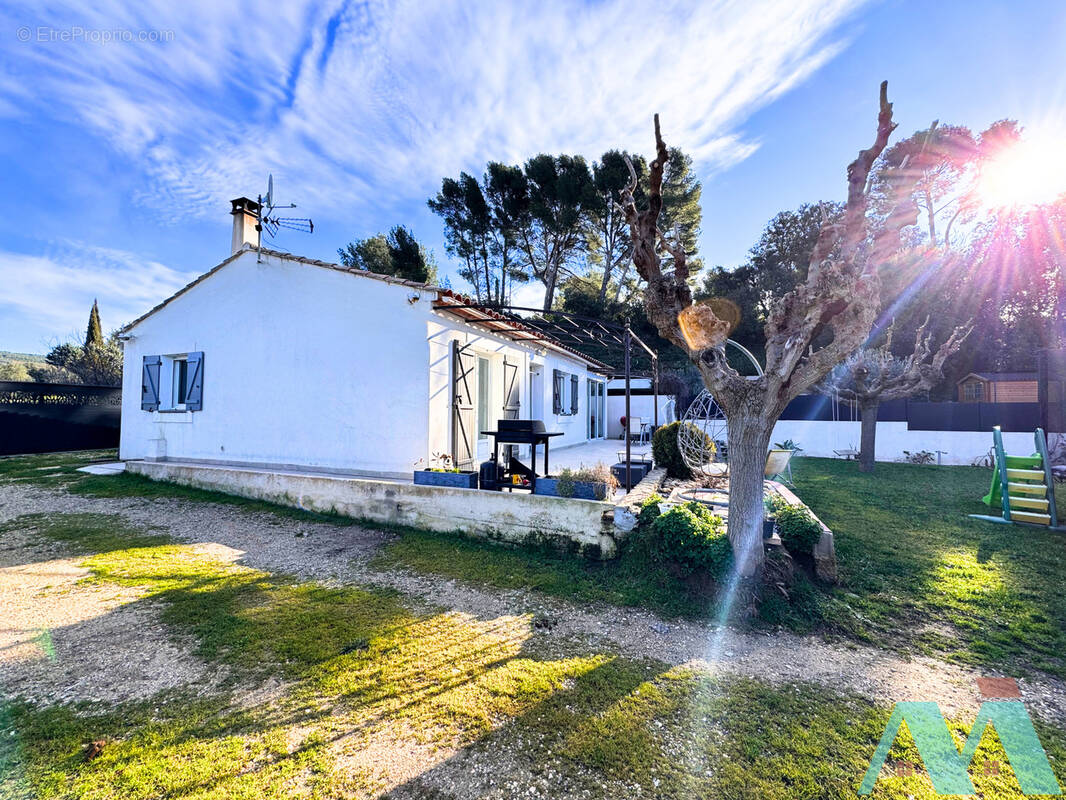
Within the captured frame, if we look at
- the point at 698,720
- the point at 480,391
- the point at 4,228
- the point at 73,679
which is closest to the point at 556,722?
the point at 698,720

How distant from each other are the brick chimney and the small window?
5582 millimetres

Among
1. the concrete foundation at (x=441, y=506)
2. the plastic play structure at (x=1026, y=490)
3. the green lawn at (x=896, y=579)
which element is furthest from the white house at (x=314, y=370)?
the plastic play structure at (x=1026, y=490)

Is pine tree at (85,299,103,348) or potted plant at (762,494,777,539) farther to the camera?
pine tree at (85,299,103,348)

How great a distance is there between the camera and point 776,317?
374 cm

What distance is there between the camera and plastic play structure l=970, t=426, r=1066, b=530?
6.10 metres

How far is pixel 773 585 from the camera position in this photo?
3.82 meters

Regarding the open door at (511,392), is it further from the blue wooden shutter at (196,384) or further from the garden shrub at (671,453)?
the blue wooden shutter at (196,384)

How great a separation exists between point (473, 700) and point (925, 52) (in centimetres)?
966

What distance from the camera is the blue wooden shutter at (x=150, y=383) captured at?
9727mm

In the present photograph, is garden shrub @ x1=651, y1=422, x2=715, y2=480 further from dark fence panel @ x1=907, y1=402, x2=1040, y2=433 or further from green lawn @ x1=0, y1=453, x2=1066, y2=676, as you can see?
dark fence panel @ x1=907, y1=402, x2=1040, y2=433

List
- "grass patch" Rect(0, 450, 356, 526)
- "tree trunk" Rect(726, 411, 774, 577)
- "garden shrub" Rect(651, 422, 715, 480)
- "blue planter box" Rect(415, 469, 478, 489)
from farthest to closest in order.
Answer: "garden shrub" Rect(651, 422, 715, 480), "grass patch" Rect(0, 450, 356, 526), "blue planter box" Rect(415, 469, 478, 489), "tree trunk" Rect(726, 411, 774, 577)

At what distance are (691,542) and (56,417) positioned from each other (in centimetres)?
1776

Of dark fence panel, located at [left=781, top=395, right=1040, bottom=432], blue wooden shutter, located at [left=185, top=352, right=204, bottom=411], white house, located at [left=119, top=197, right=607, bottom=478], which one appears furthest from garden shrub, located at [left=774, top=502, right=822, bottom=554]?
blue wooden shutter, located at [left=185, top=352, right=204, bottom=411]

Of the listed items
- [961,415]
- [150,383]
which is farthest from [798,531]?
[961,415]
